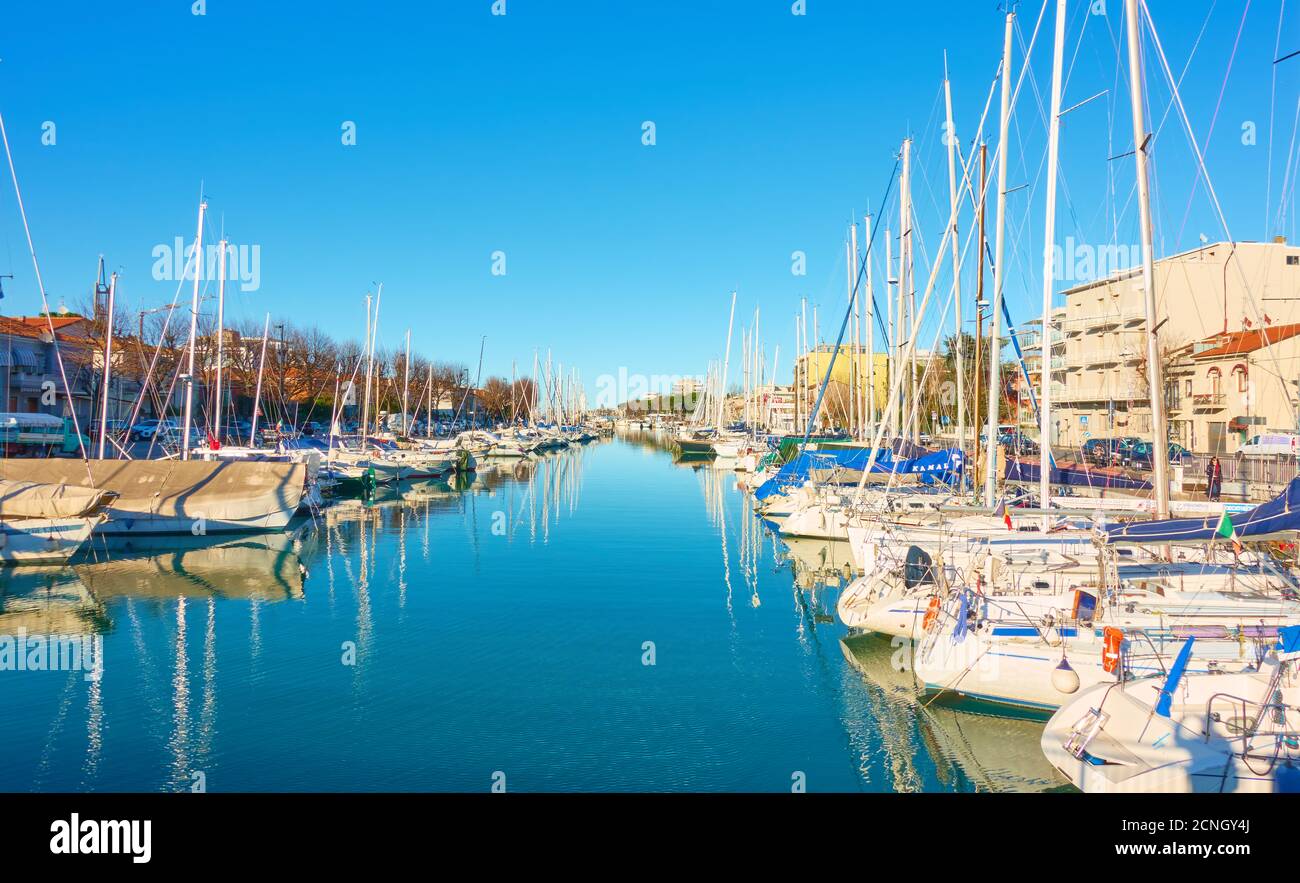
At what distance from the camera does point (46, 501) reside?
24156mm

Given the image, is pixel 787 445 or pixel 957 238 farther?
pixel 787 445

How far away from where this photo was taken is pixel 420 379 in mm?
105000

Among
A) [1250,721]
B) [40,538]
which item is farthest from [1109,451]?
[40,538]

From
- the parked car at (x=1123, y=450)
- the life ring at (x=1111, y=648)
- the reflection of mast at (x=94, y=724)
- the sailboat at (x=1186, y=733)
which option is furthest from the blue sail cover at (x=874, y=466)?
the reflection of mast at (x=94, y=724)

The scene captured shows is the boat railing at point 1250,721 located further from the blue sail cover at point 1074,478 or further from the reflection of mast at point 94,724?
the blue sail cover at point 1074,478

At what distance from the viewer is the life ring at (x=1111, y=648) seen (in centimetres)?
1127

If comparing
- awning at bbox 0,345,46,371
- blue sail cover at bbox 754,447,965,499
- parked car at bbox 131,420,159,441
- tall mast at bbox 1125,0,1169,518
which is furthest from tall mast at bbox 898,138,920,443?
awning at bbox 0,345,46,371

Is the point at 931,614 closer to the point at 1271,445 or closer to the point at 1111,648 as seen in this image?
the point at 1111,648

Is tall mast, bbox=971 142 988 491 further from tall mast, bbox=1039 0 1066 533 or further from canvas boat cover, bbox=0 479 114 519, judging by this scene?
canvas boat cover, bbox=0 479 114 519

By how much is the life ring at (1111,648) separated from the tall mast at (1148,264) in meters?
3.98

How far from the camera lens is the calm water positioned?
10891 mm

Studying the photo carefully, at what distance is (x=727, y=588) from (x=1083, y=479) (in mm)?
13515

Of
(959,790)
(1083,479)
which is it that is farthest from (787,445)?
(959,790)
